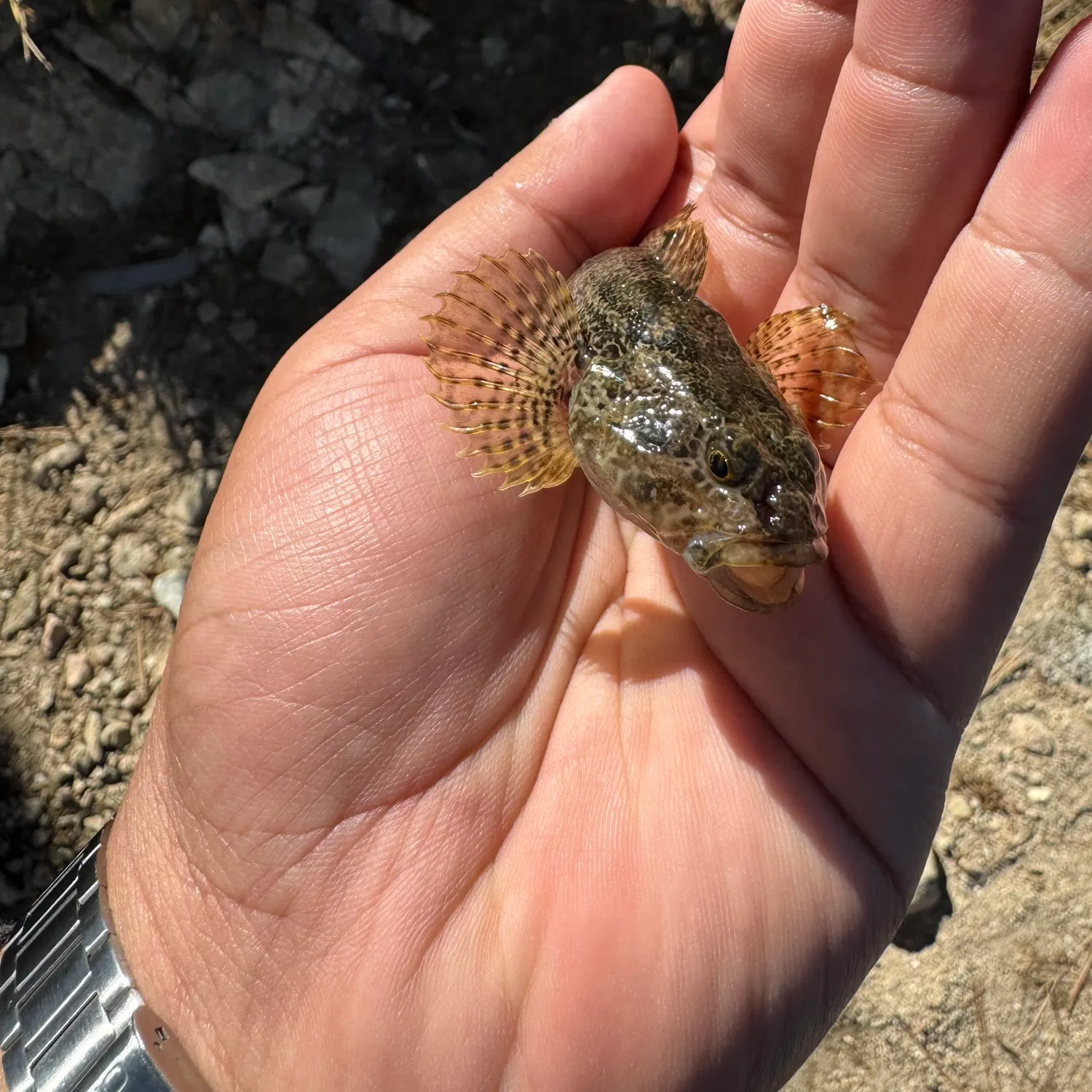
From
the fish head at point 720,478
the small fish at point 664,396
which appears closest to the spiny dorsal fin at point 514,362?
the small fish at point 664,396

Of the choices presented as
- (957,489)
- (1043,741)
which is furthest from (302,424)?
(1043,741)

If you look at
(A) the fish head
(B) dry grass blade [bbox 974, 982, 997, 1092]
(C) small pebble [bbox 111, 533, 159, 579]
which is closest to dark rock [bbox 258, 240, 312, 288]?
(C) small pebble [bbox 111, 533, 159, 579]

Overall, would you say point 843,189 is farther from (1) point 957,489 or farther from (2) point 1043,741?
(2) point 1043,741

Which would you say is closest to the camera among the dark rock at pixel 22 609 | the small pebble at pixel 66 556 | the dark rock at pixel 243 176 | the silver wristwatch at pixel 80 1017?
the silver wristwatch at pixel 80 1017

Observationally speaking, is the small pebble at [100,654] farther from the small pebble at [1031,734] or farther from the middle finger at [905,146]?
the small pebble at [1031,734]

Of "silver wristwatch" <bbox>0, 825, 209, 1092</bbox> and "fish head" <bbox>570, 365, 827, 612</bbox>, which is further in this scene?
"silver wristwatch" <bbox>0, 825, 209, 1092</bbox>

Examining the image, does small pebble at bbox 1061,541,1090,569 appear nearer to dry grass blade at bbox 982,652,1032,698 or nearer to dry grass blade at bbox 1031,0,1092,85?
dry grass blade at bbox 982,652,1032,698

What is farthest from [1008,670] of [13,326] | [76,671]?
[13,326]
